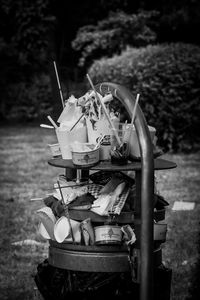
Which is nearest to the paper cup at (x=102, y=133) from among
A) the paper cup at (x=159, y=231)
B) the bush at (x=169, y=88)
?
the paper cup at (x=159, y=231)

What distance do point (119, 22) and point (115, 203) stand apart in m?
10.9

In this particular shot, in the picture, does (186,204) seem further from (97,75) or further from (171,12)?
(171,12)

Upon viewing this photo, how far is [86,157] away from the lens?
253cm

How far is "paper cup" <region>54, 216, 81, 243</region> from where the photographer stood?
263 cm

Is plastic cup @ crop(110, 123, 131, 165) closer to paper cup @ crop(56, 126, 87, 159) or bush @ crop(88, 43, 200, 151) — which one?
paper cup @ crop(56, 126, 87, 159)

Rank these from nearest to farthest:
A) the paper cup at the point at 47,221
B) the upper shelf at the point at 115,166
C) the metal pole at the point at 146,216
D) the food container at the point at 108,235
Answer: the metal pole at the point at 146,216 < the upper shelf at the point at 115,166 < the food container at the point at 108,235 < the paper cup at the point at 47,221

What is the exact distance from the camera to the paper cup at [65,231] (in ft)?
8.63

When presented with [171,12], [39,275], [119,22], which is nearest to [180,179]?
[39,275]

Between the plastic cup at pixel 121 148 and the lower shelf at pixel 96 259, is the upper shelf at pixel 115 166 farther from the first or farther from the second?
the lower shelf at pixel 96 259

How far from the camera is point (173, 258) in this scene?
13.6ft

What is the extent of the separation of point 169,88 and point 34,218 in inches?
144

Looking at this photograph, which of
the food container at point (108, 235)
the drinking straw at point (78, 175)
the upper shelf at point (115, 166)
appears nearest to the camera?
the upper shelf at point (115, 166)

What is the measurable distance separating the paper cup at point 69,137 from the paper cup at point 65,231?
13.3 inches

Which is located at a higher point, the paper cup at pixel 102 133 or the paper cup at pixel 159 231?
the paper cup at pixel 102 133
